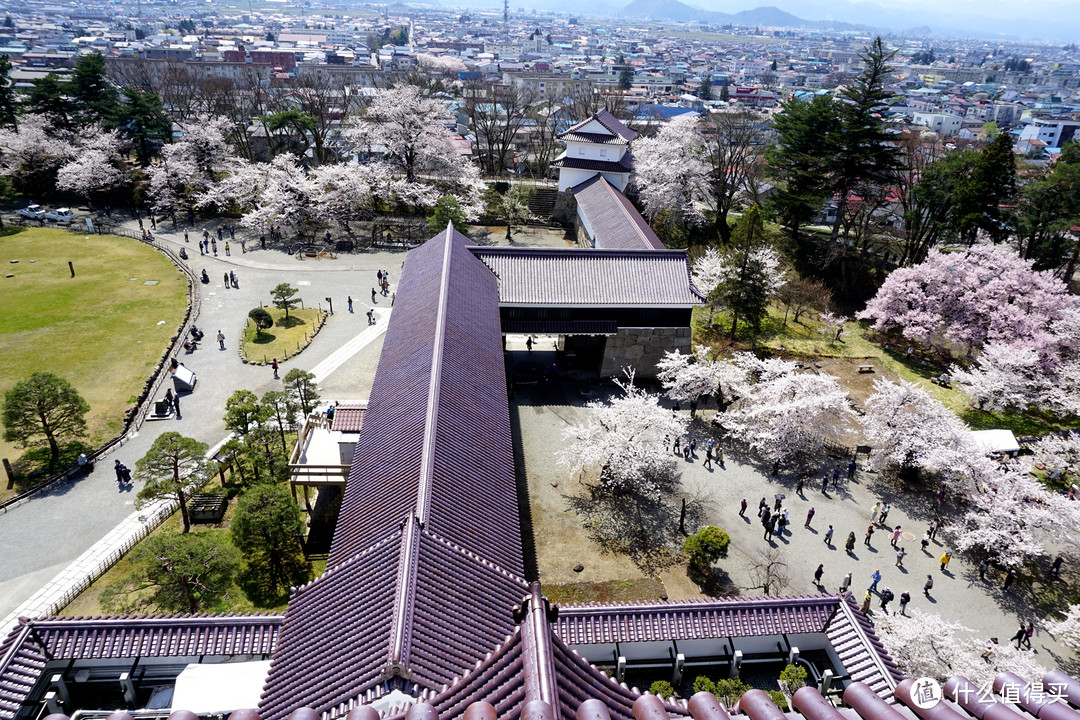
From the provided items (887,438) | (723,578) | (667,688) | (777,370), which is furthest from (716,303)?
(667,688)

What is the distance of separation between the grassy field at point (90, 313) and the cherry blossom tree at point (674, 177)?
1337 inches

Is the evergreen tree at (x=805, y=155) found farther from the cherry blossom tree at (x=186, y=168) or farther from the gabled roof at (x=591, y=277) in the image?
the cherry blossom tree at (x=186, y=168)

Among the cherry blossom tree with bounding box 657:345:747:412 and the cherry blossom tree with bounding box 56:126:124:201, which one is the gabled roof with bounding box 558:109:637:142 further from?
the cherry blossom tree with bounding box 56:126:124:201

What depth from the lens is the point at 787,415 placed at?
2550 centimetres

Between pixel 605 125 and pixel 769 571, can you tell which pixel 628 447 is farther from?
pixel 605 125

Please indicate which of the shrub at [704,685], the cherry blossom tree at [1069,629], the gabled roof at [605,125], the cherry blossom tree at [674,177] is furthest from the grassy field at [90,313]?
the cherry blossom tree at [1069,629]

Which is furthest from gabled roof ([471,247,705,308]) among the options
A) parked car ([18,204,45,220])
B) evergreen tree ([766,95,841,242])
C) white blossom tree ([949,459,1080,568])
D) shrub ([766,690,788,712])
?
parked car ([18,204,45,220])

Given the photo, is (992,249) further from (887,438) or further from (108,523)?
(108,523)

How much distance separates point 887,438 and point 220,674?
24.4 m

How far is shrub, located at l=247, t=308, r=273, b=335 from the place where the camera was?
34719 millimetres

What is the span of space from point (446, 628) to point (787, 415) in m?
18.3

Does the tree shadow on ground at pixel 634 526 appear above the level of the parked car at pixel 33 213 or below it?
below

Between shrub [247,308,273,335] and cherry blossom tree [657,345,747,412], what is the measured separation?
2185cm

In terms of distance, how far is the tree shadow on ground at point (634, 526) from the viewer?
21766mm
